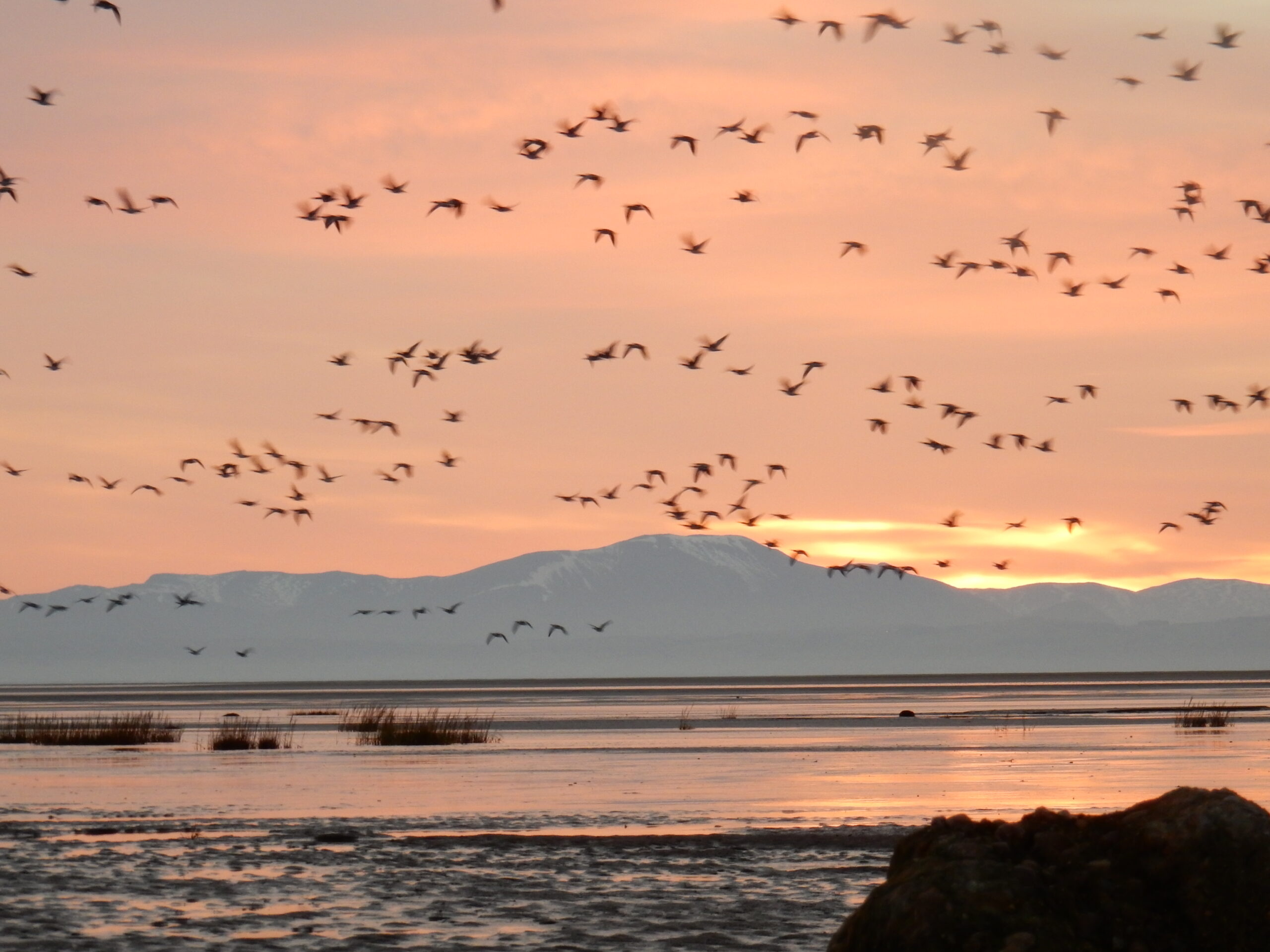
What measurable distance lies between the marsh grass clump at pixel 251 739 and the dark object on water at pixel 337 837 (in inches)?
1097

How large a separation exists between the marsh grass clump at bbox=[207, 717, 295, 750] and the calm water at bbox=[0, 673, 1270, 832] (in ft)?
2.71

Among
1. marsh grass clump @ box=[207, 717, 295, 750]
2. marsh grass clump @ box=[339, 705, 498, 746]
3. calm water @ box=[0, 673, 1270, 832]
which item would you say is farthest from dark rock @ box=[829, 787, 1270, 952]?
marsh grass clump @ box=[339, 705, 498, 746]

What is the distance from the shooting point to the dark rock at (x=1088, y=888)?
12.5m

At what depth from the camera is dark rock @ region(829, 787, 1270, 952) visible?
493 inches

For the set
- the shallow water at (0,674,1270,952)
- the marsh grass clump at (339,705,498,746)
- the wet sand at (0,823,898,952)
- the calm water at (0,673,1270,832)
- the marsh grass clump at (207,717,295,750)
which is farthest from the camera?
the marsh grass clump at (339,705,498,746)

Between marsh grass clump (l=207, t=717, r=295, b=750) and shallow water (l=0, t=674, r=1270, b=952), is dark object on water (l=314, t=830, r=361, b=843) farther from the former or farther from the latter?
marsh grass clump (l=207, t=717, r=295, b=750)

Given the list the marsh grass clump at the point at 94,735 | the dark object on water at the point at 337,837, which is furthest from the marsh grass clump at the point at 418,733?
the dark object on water at the point at 337,837

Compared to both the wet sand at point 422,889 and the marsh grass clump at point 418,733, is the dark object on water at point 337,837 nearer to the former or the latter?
the wet sand at point 422,889

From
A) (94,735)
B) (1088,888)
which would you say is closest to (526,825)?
(1088,888)

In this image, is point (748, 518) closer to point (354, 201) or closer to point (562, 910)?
point (354, 201)

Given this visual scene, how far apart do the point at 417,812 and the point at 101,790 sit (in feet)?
32.5

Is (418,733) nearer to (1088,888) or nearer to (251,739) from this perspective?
(251,739)

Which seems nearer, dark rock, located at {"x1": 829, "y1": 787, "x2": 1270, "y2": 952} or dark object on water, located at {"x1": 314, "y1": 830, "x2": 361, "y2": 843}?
dark rock, located at {"x1": 829, "y1": 787, "x2": 1270, "y2": 952}

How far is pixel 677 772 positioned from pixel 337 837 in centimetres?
1686
